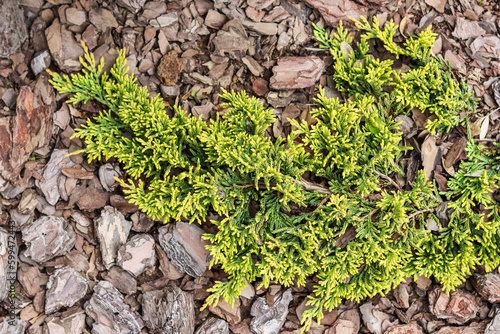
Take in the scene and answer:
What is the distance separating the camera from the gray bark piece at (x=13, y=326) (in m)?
4.32

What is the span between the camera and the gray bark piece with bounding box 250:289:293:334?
4.71m

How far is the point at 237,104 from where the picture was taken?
14.1 feet

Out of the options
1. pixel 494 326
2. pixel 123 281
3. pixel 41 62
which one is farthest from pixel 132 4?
pixel 494 326

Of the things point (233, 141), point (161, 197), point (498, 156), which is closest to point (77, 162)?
point (161, 197)

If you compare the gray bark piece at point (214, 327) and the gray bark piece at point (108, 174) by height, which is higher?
the gray bark piece at point (108, 174)

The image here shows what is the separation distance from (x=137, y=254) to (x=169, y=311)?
78 centimetres

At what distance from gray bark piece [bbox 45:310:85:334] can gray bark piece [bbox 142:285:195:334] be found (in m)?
0.76

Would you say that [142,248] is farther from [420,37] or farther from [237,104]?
[420,37]

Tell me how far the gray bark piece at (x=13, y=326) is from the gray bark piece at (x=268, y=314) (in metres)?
2.70

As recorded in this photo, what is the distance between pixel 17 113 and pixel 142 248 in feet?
7.04

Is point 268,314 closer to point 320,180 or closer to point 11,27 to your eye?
point 320,180

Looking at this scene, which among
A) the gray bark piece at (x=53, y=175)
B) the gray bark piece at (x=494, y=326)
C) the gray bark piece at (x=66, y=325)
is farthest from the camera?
the gray bark piece at (x=494, y=326)

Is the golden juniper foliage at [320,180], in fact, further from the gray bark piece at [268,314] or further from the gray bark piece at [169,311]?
the gray bark piece at [169,311]

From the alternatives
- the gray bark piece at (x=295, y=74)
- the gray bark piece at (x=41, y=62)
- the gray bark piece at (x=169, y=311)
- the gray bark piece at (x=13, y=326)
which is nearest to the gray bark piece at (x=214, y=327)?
the gray bark piece at (x=169, y=311)
